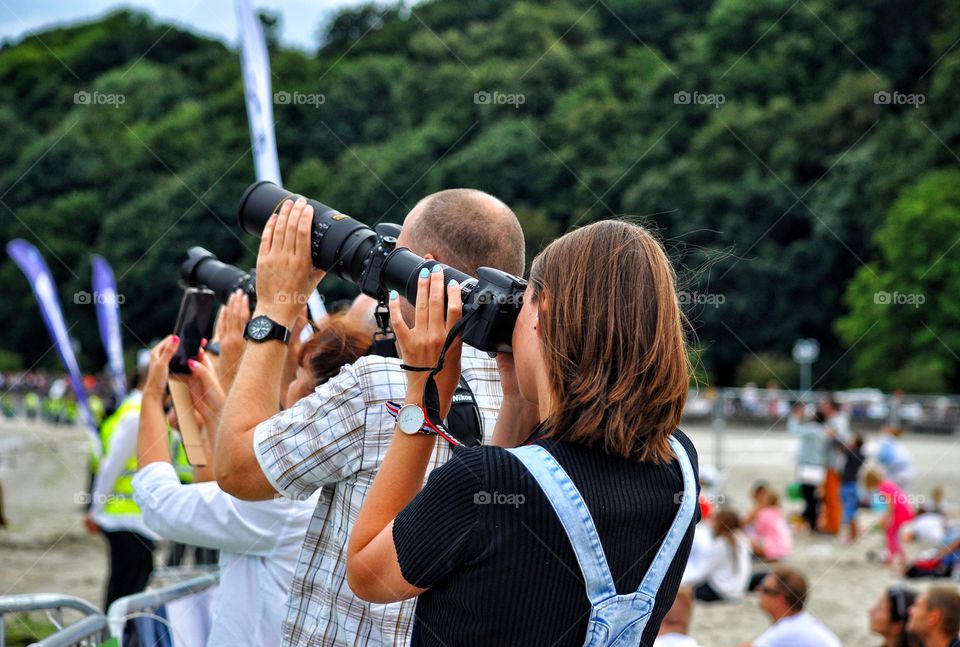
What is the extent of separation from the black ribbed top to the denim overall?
1 cm

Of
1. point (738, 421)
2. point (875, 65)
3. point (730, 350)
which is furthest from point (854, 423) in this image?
point (875, 65)

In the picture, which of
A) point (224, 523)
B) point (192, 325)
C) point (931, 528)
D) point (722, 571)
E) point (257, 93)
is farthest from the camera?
point (931, 528)

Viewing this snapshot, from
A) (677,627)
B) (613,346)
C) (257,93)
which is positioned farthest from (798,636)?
(613,346)

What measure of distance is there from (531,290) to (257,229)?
31.4 inches

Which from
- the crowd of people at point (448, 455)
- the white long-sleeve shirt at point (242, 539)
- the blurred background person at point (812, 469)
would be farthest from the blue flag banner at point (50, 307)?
the blurred background person at point (812, 469)

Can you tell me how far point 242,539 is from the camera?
9.09 ft

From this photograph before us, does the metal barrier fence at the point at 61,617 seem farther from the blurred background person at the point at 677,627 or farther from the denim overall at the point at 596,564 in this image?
the blurred background person at the point at 677,627

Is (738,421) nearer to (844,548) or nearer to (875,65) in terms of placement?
(844,548)

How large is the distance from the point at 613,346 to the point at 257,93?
4292 mm

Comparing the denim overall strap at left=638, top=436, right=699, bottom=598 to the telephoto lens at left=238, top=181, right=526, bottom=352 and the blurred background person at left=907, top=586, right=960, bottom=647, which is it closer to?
the telephoto lens at left=238, top=181, right=526, bottom=352

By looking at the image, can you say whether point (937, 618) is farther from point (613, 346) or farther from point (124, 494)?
point (124, 494)

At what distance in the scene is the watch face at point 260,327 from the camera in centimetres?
204

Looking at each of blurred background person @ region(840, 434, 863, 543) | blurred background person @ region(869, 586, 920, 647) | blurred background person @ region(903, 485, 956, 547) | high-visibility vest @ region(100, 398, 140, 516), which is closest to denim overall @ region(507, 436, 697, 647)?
blurred background person @ region(869, 586, 920, 647)

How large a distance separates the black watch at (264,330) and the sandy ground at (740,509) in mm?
5408
